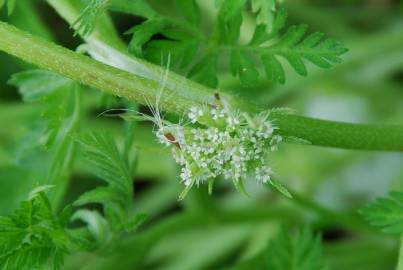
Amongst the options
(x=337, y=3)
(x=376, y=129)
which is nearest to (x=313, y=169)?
(x=337, y=3)

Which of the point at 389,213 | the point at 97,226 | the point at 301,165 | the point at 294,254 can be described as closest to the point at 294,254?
the point at 294,254

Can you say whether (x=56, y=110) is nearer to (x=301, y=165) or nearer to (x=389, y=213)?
(x=389, y=213)

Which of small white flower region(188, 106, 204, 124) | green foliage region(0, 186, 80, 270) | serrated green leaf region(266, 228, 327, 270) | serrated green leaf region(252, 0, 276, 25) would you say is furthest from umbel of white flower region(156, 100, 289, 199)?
serrated green leaf region(266, 228, 327, 270)

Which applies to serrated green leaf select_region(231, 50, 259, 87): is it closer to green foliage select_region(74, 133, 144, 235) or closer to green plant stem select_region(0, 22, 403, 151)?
green plant stem select_region(0, 22, 403, 151)

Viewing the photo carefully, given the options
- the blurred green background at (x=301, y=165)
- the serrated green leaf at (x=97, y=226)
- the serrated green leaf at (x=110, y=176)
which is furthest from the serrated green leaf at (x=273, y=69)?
the blurred green background at (x=301, y=165)

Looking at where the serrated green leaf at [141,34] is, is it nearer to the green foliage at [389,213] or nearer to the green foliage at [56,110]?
the green foliage at [56,110]

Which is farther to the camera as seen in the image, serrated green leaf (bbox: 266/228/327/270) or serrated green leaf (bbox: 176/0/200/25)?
serrated green leaf (bbox: 266/228/327/270)

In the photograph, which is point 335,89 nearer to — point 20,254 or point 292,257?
point 292,257
